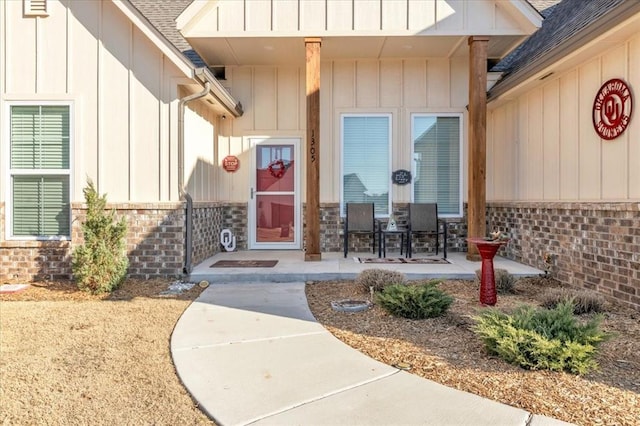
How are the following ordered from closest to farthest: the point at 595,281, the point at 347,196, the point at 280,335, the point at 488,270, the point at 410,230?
the point at 280,335 → the point at 488,270 → the point at 595,281 → the point at 410,230 → the point at 347,196

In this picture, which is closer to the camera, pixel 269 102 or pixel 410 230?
pixel 410 230

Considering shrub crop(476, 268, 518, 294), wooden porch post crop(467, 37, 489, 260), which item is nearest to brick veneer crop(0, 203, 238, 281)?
shrub crop(476, 268, 518, 294)

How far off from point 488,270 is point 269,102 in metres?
5.37

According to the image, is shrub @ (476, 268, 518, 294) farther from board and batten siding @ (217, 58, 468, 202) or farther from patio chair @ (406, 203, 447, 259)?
board and batten siding @ (217, 58, 468, 202)

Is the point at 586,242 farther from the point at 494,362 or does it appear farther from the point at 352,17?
the point at 352,17

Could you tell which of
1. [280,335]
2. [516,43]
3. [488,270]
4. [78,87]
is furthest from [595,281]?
[78,87]

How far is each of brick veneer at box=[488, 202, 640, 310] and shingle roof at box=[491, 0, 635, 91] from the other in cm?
192

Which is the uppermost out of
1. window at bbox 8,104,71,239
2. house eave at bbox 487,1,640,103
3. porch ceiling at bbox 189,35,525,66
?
porch ceiling at bbox 189,35,525,66

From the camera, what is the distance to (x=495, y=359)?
3.16 m

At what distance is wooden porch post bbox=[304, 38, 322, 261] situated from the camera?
6816mm

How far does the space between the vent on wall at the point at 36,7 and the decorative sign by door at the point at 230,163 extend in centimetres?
349

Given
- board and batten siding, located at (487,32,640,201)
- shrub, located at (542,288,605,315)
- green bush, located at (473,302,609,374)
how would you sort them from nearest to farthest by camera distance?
green bush, located at (473,302,609,374)
shrub, located at (542,288,605,315)
board and batten siding, located at (487,32,640,201)

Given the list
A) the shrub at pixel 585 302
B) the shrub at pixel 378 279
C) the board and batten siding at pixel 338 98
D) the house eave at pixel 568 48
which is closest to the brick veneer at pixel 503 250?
the shrub at pixel 585 302

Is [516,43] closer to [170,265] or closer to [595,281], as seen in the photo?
[595,281]
